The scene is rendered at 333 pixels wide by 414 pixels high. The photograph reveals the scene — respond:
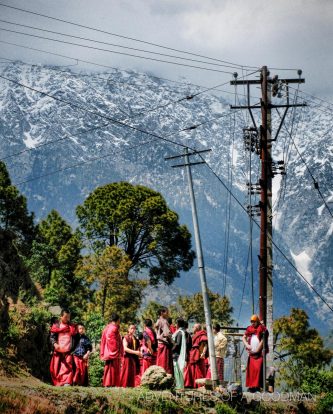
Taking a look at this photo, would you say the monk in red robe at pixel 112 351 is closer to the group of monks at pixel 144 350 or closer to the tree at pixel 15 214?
the group of monks at pixel 144 350

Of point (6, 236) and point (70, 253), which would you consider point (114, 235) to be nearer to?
point (70, 253)

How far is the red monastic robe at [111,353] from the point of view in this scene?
2130 centimetres

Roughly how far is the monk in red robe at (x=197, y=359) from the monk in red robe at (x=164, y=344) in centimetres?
123

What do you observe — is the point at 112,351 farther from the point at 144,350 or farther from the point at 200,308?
the point at 200,308

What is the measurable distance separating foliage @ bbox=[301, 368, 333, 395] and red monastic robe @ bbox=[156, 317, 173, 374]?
6214 millimetres

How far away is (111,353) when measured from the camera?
21.4 metres

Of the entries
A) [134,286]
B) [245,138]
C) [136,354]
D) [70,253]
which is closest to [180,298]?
[70,253]

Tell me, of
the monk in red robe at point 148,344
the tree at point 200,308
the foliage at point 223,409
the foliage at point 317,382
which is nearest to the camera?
the foliage at point 223,409

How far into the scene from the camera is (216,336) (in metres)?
24.4

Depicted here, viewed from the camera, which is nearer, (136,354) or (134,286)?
(136,354)

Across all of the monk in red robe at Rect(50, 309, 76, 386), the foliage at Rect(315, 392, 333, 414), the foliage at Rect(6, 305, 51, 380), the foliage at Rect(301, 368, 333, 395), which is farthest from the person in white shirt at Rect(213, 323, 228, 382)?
the monk in red robe at Rect(50, 309, 76, 386)

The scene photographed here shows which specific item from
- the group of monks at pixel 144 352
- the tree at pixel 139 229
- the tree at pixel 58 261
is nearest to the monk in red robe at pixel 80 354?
the group of monks at pixel 144 352

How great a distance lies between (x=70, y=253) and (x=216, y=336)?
1715 inches

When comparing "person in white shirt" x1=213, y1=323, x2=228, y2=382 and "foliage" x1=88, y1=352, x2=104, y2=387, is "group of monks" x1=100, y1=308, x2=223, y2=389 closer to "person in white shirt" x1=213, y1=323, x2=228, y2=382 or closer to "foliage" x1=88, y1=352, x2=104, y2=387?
"person in white shirt" x1=213, y1=323, x2=228, y2=382
